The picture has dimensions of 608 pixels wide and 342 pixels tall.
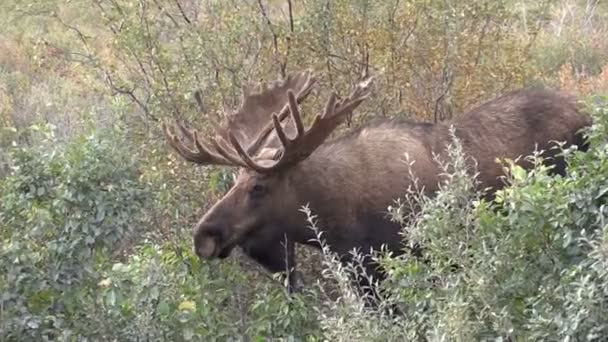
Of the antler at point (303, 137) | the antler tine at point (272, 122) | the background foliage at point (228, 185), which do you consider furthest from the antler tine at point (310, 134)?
the background foliage at point (228, 185)

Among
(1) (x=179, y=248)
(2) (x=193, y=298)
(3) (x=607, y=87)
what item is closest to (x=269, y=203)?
(1) (x=179, y=248)

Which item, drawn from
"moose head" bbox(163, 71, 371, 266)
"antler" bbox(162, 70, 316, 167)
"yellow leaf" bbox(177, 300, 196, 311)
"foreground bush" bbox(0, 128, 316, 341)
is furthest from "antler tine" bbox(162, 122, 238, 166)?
"yellow leaf" bbox(177, 300, 196, 311)

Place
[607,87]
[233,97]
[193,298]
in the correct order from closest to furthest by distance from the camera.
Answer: [193,298]
[233,97]
[607,87]

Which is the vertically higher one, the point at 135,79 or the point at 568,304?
the point at 135,79

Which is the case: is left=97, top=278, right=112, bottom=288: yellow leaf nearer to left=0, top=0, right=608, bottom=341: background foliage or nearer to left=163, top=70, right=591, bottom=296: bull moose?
left=0, top=0, right=608, bottom=341: background foliage

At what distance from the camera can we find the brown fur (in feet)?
24.3

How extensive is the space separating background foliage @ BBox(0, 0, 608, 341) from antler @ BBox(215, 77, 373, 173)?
584mm

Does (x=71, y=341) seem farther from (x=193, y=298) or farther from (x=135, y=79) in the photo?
(x=135, y=79)

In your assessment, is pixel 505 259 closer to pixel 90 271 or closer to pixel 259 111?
pixel 90 271

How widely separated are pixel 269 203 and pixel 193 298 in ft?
3.59

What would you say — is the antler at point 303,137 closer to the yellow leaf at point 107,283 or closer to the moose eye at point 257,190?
the moose eye at point 257,190

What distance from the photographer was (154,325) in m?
6.15

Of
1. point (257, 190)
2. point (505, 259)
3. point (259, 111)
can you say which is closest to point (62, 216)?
point (257, 190)

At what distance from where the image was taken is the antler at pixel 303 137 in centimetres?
717
